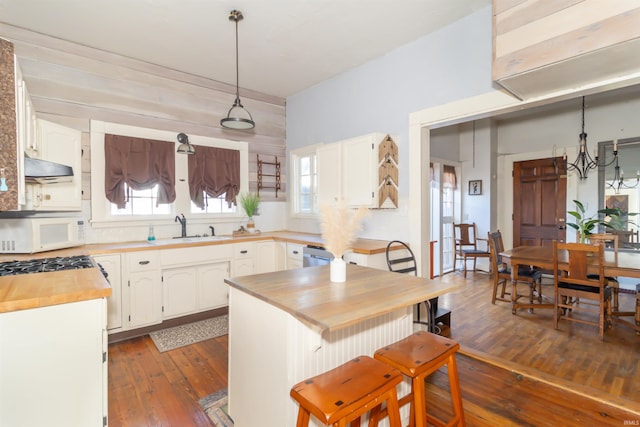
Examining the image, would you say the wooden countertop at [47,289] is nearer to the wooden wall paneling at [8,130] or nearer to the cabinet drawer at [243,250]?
the wooden wall paneling at [8,130]

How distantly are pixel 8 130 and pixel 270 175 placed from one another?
327 cm

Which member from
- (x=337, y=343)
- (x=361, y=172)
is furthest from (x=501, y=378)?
(x=361, y=172)

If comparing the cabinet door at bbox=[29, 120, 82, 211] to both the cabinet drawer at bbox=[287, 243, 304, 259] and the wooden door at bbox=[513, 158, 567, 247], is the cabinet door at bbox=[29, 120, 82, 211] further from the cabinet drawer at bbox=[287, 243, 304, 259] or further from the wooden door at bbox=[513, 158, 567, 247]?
the wooden door at bbox=[513, 158, 567, 247]

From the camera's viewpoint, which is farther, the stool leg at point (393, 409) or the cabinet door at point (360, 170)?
the cabinet door at point (360, 170)

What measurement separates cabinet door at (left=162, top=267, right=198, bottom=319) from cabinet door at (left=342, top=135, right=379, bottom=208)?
1.97 metres

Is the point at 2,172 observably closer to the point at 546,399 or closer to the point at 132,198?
the point at 132,198

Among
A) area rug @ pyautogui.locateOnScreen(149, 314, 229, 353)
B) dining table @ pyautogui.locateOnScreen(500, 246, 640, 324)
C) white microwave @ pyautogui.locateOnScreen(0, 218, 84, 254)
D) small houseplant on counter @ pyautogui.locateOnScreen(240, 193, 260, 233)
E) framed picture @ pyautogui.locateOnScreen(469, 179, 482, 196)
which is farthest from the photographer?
framed picture @ pyautogui.locateOnScreen(469, 179, 482, 196)

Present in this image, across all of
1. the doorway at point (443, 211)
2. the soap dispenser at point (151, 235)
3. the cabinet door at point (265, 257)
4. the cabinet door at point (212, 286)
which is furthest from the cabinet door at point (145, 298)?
the doorway at point (443, 211)

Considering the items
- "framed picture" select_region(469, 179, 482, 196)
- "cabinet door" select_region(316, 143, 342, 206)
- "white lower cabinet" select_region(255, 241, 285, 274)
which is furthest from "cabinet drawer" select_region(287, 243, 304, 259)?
"framed picture" select_region(469, 179, 482, 196)

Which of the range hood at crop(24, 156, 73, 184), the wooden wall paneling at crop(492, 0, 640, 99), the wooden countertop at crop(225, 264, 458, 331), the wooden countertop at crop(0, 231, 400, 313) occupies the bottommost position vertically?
the wooden countertop at crop(225, 264, 458, 331)

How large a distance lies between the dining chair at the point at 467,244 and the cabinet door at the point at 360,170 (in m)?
3.23

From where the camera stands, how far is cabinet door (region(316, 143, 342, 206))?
3.71m

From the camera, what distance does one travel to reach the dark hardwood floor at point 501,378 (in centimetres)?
198

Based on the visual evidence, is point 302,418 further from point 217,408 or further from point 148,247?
point 148,247
